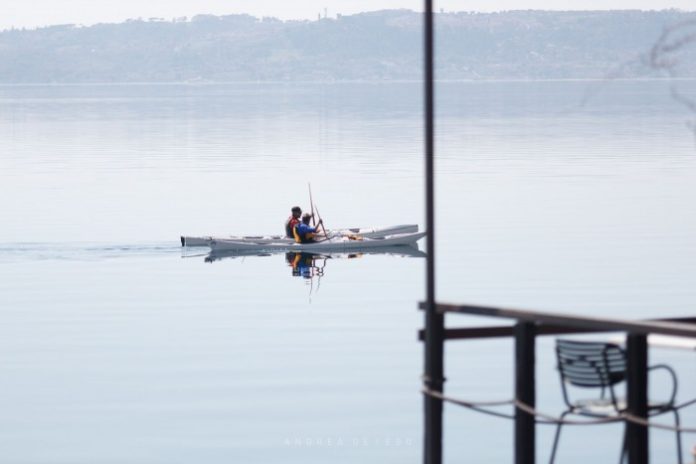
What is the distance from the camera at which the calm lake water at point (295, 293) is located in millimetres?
19250

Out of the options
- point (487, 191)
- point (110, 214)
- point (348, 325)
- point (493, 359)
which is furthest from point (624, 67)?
point (487, 191)

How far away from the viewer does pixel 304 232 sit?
3775 cm

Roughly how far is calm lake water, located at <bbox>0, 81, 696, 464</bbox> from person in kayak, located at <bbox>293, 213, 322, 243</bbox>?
0.92 m

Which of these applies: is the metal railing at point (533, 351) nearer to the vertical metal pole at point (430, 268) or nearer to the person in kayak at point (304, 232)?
the vertical metal pole at point (430, 268)

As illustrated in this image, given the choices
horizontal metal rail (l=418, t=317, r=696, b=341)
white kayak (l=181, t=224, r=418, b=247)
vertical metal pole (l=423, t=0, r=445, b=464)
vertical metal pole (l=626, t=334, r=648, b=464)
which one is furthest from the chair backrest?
white kayak (l=181, t=224, r=418, b=247)

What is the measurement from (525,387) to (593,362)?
0.69 m

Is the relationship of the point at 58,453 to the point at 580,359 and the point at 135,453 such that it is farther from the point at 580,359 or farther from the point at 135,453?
the point at 580,359

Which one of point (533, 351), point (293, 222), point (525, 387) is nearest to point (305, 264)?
point (293, 222)

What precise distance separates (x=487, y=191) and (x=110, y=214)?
13.0 meters

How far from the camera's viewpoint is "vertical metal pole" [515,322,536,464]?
31.2 feet

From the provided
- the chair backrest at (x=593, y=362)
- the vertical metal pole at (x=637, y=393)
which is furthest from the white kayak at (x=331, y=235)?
the vertical metal pole at (x=637, y=393)

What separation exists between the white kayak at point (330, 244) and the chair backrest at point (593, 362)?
27960 mm

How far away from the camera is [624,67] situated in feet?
27.8

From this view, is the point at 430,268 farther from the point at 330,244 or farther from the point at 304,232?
the point at 330,244
